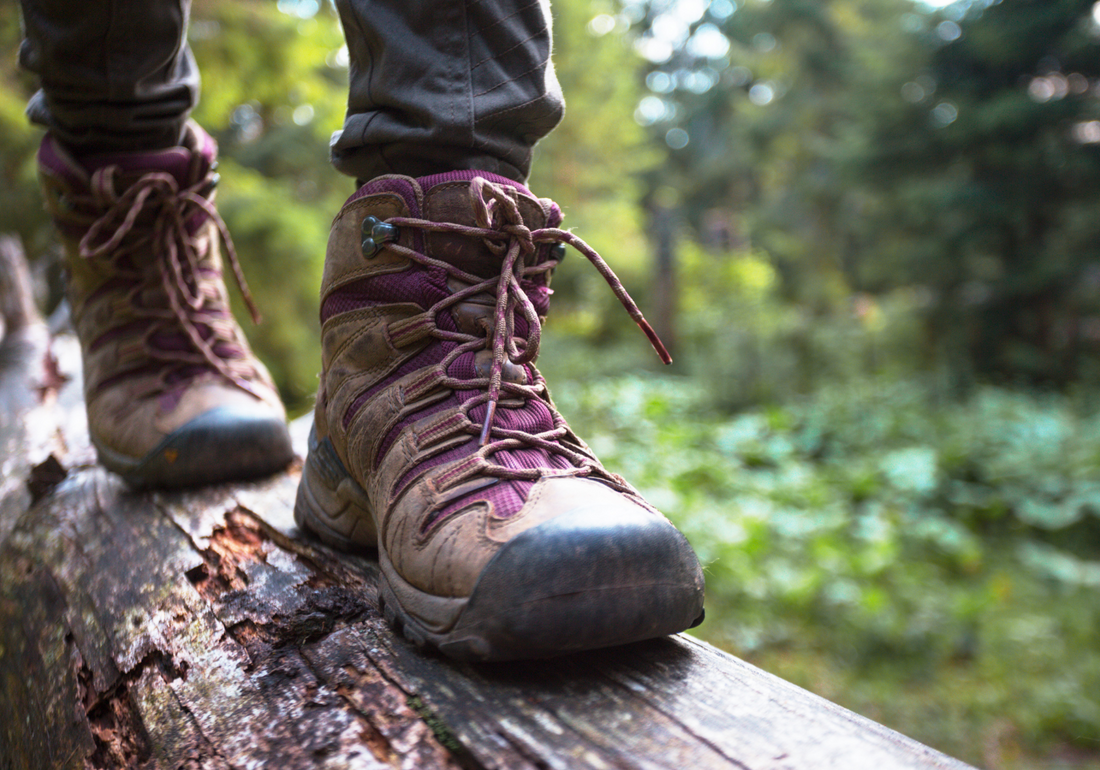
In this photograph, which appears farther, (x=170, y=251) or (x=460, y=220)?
(x=170, y=251)

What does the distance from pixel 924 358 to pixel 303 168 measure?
6.27 meters

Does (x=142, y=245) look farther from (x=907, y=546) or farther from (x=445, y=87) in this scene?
(x=907, y=546)

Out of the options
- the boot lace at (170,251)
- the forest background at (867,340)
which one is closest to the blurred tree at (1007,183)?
the forest background at (867,340)

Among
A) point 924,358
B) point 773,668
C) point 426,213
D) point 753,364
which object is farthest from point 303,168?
point 924,358

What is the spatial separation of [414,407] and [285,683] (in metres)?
0.37

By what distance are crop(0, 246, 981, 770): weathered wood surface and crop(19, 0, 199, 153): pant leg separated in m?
A: 0.76

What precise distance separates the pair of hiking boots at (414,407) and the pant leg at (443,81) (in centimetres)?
10

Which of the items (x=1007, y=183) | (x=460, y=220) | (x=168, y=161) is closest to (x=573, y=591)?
(x=460, y=220)

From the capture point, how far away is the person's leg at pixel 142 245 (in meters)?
1.41

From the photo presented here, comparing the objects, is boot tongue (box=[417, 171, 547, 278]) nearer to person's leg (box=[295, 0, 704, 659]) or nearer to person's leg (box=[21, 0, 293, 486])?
person's leg (box=[295, 0, 704, 659])

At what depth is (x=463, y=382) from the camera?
966 mm

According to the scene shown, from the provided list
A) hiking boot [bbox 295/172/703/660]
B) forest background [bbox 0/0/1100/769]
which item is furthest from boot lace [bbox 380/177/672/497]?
forest background [bbox 0/0/1100/769]

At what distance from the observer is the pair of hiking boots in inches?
30.6

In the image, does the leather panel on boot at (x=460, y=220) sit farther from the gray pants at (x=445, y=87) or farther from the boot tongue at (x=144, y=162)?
the boot tongue at (x=144, y=162)
